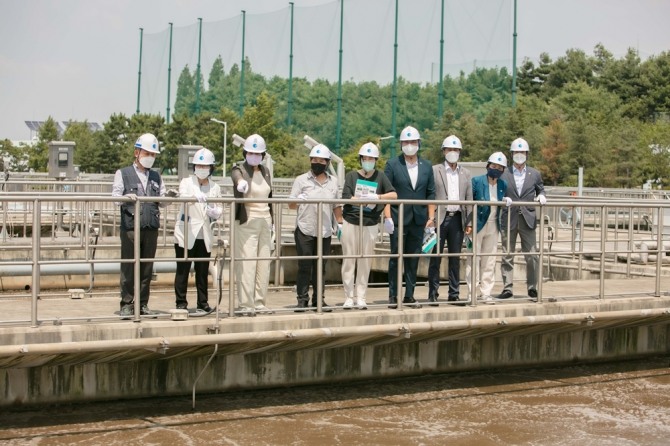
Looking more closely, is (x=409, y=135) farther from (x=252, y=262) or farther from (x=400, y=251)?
(x=252, y=262)

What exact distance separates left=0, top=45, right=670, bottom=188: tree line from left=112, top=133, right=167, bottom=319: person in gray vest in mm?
45984

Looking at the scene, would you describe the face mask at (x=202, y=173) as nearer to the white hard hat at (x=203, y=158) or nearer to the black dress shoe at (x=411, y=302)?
the white hard hat at (x=203, y=158)

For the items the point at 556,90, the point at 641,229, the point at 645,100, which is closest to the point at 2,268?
the point at 641,229

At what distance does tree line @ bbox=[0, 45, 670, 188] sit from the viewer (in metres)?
56.9

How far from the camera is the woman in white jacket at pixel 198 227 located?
36.3 ft

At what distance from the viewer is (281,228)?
15.1 meters

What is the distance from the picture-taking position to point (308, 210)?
460 inches

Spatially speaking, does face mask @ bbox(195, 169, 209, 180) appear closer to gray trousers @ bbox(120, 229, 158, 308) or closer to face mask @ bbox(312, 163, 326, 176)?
gray trousers @ bbox(120, 229, 158, 308)

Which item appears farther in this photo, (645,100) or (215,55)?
(215,55)

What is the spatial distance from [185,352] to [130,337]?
2.28ft

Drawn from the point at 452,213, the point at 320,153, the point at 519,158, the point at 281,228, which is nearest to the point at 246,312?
the point at 320,153

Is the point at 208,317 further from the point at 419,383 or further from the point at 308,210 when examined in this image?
the point at 419,383

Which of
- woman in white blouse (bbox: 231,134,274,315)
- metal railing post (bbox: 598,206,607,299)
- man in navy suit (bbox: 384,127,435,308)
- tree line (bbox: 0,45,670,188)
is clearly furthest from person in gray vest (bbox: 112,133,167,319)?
tree line (bbox: 0,45,670,188)

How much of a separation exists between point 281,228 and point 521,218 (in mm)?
Answer: 3660
